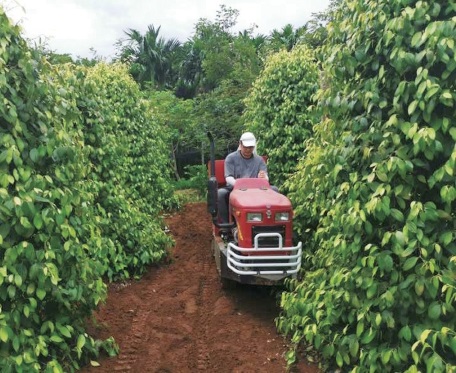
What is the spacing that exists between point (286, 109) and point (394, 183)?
4.91 metres

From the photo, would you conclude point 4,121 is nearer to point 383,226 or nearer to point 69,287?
point 69,287

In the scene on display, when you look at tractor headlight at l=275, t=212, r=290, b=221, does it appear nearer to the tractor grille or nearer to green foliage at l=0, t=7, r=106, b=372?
the tractor grille

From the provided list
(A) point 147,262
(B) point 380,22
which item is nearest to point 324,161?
(B) point 380,22

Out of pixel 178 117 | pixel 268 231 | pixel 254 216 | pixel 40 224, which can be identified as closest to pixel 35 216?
pixel 40 224

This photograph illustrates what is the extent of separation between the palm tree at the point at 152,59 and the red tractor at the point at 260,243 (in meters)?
24.0

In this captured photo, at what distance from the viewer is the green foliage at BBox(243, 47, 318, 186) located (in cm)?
774

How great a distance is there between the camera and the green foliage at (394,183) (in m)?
2.75

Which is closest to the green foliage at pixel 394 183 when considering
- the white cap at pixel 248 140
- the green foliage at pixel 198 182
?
the white cap at pixel 248 140

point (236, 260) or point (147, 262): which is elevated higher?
point (236, 260)

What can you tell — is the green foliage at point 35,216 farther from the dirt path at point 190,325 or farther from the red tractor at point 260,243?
the red tractor at point 260,243

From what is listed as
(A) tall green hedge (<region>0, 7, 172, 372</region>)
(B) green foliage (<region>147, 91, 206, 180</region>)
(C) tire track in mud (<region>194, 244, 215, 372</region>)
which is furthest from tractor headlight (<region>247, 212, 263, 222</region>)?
(B) green foliage (<region>147, 91, 206, 180</region>)

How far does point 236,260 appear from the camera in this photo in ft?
16.8

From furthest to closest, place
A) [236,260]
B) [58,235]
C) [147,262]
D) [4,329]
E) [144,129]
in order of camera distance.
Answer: [144,129] < [147,262] < [236,260] < [58,235] < [4,329]

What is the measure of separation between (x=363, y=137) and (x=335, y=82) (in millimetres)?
673
